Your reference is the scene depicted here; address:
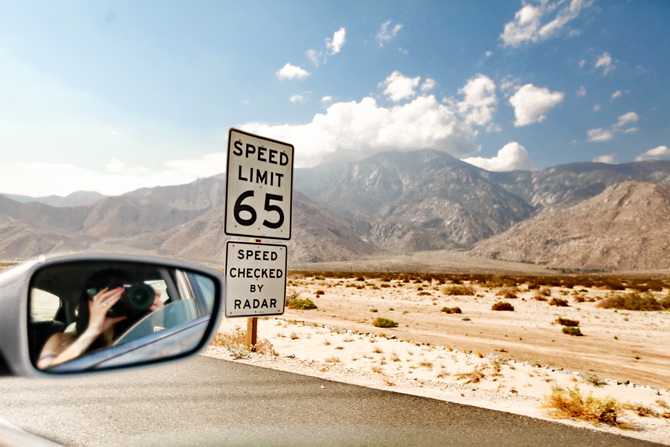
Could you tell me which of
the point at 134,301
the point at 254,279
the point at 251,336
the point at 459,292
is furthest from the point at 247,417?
A: the point at 459,292

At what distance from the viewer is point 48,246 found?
501ft

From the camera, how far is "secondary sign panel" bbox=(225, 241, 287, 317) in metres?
7.65

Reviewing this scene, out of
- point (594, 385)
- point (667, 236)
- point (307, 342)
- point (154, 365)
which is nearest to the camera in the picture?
point (154, 365)

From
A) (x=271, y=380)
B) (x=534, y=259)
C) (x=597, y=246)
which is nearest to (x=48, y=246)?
(x=534, y=259)

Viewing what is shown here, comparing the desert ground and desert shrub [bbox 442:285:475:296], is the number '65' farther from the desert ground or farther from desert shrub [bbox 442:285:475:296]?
desert shrub [bbox 442:285:475:296]

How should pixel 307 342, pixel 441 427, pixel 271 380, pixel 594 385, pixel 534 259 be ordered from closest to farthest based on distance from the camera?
pixel 441 427
pixel 271 380
pixel 594 385
pixel 307 342
pixel 534 259

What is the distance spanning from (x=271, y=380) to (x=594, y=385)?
565 cm

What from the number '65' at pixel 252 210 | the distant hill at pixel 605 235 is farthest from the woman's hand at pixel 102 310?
the distant hill at pixel 605 235

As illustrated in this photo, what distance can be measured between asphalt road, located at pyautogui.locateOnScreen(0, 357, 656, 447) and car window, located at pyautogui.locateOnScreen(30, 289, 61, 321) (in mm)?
2917

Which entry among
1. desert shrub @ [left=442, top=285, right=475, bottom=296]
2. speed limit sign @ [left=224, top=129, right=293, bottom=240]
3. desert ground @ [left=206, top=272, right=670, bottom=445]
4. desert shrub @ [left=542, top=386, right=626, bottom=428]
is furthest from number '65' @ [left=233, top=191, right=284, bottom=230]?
desert shrub @ [left=442, top=285, right=475, bottom=296]

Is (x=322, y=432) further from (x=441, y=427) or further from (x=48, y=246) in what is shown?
(x=48, y=246)

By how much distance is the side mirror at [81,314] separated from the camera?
1490 millimetres

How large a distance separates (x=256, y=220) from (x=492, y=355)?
21.1ft

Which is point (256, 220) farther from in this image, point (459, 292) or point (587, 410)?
point (459, 292)
